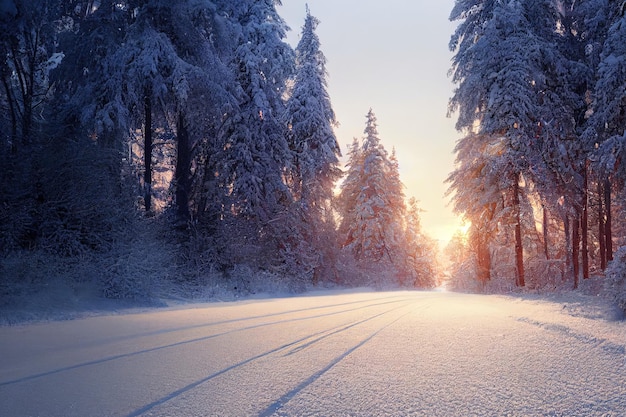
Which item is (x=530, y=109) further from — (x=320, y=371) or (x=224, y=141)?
(x=320, y=371)

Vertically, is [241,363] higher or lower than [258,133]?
lower

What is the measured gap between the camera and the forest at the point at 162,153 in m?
8.43

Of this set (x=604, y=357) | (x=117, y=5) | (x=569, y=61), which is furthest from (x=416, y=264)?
(x=604, y=357)

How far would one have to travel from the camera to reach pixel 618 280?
19.4 ft

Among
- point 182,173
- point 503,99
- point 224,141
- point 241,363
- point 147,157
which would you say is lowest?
point 241,363

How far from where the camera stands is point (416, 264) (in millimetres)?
40719

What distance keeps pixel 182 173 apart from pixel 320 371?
1367 cm

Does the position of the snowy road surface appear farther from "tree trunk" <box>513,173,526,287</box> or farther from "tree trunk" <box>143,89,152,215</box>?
"tree trunk" <box>513,173,526,287</box>

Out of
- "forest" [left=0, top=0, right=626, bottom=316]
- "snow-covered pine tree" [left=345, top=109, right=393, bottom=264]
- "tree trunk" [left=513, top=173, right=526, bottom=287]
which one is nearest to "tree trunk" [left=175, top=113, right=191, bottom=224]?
"forest" [left=0, top=0, right=626, bottom=316]

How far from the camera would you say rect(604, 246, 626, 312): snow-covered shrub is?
18.0 ft

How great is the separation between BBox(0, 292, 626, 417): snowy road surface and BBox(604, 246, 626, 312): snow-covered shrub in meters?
1.16

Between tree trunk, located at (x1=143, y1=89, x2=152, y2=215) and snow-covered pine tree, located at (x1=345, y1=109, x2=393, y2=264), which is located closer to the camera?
tree trunk, located at (x1=143, y1=89, x2=152, y2=215)

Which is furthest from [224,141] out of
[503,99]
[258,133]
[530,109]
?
[530,109]

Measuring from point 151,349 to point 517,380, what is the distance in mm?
2931
